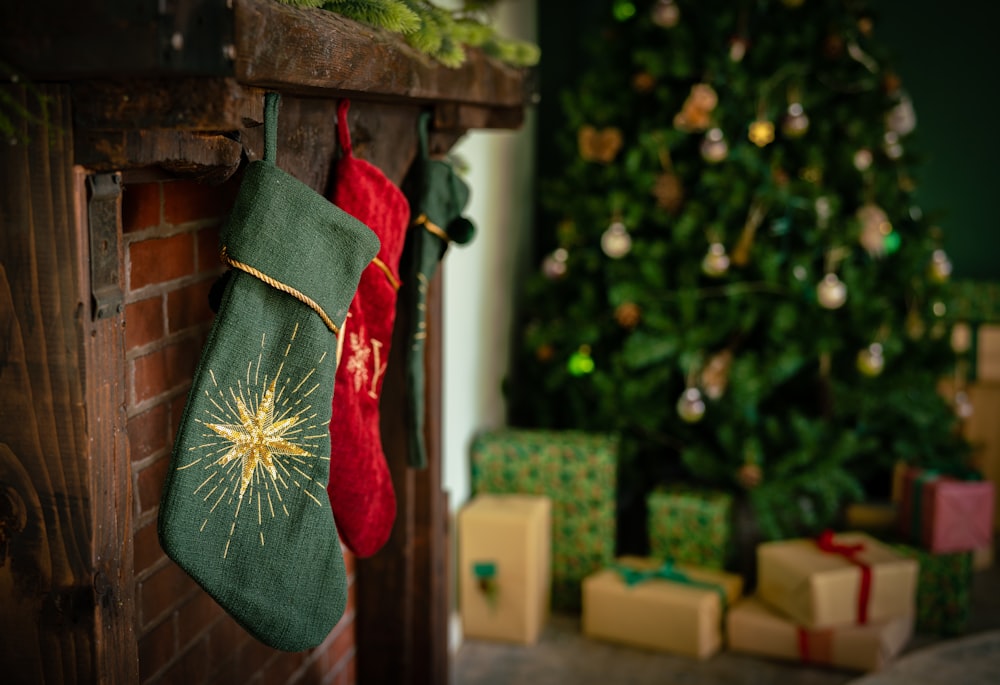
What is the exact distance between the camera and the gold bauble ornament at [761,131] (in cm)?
277

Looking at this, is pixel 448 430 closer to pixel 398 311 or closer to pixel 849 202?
pixel 398 311

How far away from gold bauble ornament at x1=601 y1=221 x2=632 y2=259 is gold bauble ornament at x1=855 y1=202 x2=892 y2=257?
0.67m

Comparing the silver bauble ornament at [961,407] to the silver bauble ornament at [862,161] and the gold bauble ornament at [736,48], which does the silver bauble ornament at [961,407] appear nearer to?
the silver bauble ornament at [862,161]

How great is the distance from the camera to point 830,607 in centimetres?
257

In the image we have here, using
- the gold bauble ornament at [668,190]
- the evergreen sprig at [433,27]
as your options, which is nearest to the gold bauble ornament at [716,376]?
the gold bauble ornament at [668,190]

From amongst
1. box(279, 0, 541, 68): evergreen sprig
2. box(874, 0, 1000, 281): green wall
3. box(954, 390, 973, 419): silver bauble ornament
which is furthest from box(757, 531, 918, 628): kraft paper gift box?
box(279, 0, 541, 68): evergreen sprig

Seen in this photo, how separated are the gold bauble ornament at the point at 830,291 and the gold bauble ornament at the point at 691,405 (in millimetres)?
444

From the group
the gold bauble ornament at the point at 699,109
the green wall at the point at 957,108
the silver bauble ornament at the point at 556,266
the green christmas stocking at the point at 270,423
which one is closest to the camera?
the green christmas stocking at the point at 270,423

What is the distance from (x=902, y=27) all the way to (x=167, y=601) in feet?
10.6

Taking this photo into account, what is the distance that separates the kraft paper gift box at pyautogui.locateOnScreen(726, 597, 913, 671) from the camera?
100 inches

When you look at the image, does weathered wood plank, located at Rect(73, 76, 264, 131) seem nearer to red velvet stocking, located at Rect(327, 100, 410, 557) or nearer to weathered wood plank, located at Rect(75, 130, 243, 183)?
weathered wood plank, located at Rect(75, 130, 243, 183)

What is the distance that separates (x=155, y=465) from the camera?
47.6 inches

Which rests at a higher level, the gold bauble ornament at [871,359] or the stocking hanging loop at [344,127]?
the stocking hanging loop at [344,127]

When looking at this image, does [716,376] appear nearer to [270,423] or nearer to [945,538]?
[945,538]
